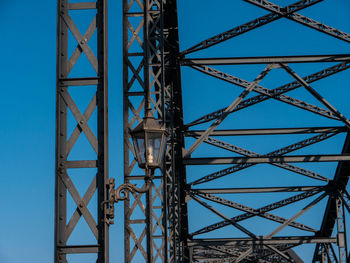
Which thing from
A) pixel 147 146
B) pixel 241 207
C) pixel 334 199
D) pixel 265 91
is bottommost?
pixel 147 146

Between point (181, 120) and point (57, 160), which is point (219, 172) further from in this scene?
point (57, 160)

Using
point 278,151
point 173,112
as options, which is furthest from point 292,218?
point 173,112

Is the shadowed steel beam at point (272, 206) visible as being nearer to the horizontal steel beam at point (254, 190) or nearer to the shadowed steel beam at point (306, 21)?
the horizontal steel beam at point (254, 190)

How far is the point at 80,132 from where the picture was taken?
8.64m

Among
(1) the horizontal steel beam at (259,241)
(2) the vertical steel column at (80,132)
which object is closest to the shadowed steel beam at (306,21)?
(1) the horizontal steel beam at (259,241)

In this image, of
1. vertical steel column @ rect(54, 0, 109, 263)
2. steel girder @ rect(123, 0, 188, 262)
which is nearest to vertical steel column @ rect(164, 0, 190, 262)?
steel girder @ rect(123, 0, 188, 262)

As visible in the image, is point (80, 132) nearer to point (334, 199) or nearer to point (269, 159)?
point (269, 159)

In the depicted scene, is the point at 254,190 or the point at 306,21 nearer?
the point at 306,21

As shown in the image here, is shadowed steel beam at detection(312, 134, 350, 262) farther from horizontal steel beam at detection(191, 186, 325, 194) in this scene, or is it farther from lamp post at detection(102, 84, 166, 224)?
lamp post at detection(102, 84, 166, 224)

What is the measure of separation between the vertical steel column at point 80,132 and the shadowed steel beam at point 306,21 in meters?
12.0

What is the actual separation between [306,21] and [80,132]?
1344 cm

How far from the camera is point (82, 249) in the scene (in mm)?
8406

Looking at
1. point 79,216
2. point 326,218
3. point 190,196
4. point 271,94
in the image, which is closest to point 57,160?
point 79,216

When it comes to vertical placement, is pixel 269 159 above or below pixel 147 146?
above
